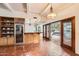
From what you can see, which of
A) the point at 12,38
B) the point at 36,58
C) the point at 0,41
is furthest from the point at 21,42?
the point at 36,58

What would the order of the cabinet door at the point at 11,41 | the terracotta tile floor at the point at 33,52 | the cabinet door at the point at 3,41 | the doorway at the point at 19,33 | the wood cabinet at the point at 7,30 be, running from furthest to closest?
the doorway at the point at 19,33 < the cabinet door at the point at 11,41 < the wood cabinet at the point at 7,30 < the cabinet door at the point at 3,41 < the terracotta tile floor at the point at 33,52

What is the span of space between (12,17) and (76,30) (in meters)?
4.80

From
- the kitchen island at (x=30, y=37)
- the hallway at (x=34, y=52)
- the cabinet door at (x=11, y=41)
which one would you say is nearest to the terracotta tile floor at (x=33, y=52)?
the hallway at (x=34, y=52)

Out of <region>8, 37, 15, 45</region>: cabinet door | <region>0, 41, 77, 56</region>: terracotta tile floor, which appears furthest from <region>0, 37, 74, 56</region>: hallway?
<region>8, 37, 15, 45</region>: cabinet door

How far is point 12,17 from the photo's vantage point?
7.79 m

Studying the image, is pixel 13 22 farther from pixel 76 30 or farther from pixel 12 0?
pixel 12 0

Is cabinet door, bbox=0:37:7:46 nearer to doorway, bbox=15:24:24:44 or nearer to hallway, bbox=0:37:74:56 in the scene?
doorway, bbox=15:24:24:44

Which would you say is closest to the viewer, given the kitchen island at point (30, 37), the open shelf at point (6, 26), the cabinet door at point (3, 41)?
the cabinet door at point (3, 41)

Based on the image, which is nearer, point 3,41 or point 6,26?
point 3,41

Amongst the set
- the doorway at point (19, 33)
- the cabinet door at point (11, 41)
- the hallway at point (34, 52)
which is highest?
the doorway at point (19, 33)

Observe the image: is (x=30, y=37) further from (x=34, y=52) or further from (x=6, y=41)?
(x=34, y=52)

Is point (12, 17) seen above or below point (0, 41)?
above

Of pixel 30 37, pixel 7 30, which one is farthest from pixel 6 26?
pixel 30 37

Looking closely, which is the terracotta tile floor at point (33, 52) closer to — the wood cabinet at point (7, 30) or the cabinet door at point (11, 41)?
the wood cabinet at point (7, 30)
